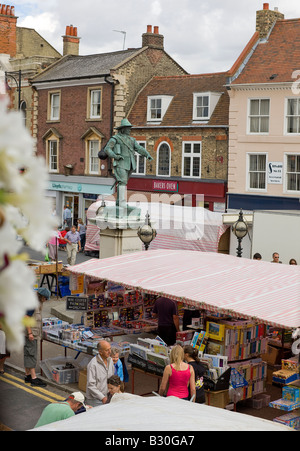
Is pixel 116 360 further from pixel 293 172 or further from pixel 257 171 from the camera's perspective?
pixel 257 171

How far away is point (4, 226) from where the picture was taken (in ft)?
2.83

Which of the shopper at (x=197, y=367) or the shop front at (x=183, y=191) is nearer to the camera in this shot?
the shopper at (x=197, y=367)

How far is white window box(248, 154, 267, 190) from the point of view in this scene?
97.1 feet

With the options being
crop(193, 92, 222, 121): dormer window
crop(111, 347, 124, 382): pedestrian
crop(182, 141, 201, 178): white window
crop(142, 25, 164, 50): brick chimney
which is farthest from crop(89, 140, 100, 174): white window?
crop(111, 347, 124, 382): pedestrian

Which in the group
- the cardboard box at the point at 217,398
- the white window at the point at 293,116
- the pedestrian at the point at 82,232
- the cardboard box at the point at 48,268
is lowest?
the cardboard box at the point at 217,398

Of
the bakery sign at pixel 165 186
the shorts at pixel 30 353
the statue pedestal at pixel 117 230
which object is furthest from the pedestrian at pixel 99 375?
the bakery sign at pixel 165 186

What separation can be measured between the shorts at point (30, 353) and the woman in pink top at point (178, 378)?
3.73 m

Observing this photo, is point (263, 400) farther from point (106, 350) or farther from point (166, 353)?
point (106, 350)

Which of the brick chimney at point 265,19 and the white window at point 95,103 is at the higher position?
the brick chimney at point 265,19

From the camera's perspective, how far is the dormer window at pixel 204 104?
32438 mm

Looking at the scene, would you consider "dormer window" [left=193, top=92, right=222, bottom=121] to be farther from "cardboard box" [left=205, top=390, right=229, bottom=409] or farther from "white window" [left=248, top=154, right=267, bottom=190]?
"cardboard box" [left=205, top=390, right=229, bottom=409]

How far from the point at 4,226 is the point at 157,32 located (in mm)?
39150

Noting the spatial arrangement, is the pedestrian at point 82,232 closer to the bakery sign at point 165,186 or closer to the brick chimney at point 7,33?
the bakery sign at point 165,186

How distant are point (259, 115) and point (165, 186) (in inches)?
280
